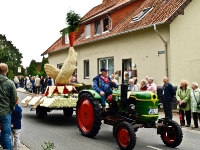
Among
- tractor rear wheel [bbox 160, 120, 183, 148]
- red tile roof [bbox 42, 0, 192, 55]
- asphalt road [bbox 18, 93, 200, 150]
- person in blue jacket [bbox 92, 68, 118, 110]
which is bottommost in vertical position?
asphalt road [bbox 18, 93, 200, 150]

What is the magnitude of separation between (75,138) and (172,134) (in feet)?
8.68

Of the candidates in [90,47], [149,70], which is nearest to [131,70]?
[149,70]

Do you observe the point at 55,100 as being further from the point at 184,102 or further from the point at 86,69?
the point at 86,69

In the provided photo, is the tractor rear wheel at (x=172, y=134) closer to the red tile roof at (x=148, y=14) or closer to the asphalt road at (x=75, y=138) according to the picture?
the asphalt road at (x=75, y=138)

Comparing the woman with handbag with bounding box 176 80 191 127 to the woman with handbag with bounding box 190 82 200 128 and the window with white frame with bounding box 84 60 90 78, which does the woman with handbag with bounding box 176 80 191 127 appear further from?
the window with white frame with bounding box 84 60 90 78

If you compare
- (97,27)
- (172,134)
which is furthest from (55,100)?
(97,27)

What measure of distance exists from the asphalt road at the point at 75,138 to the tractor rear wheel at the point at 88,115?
230 millimetres

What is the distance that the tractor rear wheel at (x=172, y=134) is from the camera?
309 inches

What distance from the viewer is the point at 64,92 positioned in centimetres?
1222

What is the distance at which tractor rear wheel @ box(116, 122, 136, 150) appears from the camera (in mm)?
7328

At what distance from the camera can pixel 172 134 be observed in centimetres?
812

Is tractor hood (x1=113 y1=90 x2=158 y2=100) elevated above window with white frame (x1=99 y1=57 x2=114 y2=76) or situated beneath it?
situated beneath

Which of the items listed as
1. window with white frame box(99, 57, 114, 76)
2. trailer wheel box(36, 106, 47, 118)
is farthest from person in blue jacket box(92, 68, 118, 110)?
window with white frame box(99, 57, 114, 76)

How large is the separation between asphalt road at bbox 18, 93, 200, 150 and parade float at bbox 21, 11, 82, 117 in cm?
69
